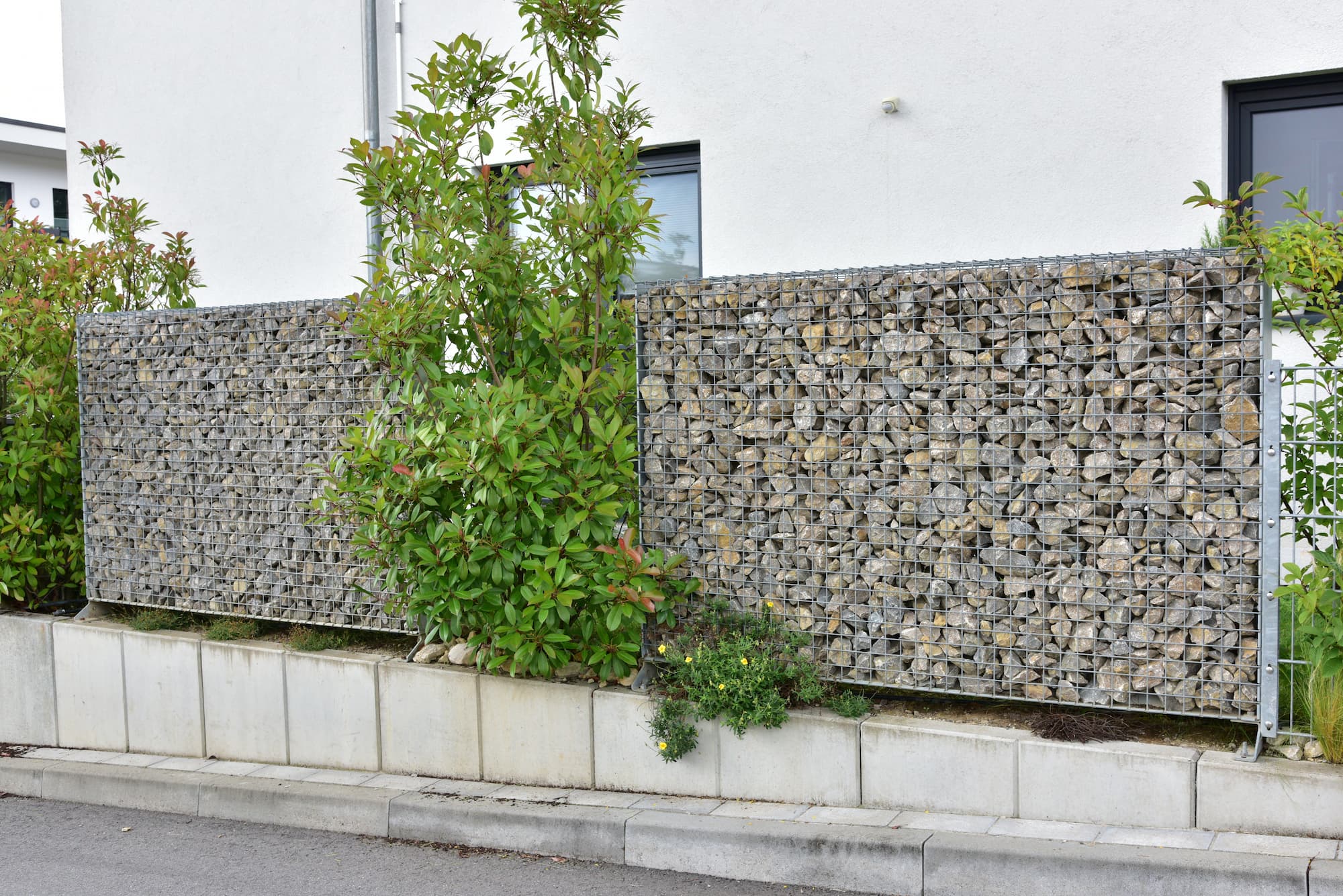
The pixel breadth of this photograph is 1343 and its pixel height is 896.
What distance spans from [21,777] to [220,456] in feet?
6.79

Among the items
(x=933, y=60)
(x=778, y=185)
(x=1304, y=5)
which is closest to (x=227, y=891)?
(x=778, y=185)

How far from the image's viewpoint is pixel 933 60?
7.05m

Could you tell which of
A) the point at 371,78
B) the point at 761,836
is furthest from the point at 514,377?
the point at 371,78

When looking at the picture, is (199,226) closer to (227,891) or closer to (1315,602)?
(227,891)

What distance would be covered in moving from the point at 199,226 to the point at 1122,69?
7448 millimetres

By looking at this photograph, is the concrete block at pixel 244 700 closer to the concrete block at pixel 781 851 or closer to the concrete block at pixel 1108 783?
the concrete block at pixel 781 851

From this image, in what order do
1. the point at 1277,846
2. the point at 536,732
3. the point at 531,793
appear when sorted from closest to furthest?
1. the point at 1277,846
2. the point at 531,793
3. the point at 536,732

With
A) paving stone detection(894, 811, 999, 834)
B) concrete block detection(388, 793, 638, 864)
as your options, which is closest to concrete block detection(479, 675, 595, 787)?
concrete block detection(388, 793, 638, 864)

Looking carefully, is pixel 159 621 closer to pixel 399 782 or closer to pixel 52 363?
pixel 52 363

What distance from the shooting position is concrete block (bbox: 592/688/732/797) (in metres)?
5.02

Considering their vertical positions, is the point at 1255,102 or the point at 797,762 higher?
the point at 1255,102

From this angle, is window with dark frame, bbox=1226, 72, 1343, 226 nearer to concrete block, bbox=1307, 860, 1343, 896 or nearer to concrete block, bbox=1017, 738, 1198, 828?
concrete block, bbox=1017, 738, 1198, 828

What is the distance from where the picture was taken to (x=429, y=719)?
224 inches

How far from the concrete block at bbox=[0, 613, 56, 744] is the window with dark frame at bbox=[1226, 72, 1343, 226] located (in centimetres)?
744
